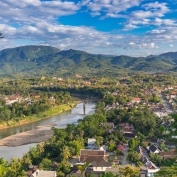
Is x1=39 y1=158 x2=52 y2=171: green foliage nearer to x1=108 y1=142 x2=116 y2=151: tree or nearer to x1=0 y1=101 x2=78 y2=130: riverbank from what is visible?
x1=108 y1=142 x2=116 y2=151: tree

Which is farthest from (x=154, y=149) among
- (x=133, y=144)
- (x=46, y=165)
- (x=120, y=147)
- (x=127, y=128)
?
(x=46, y=165)

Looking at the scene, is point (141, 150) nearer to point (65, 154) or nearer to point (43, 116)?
point (65, 154)

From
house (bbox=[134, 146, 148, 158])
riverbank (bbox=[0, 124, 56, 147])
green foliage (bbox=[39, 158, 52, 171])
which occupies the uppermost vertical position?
green foliage (bbox=[39, 158, 52, 171])

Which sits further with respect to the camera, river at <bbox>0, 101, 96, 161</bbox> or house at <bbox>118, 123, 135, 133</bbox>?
house at <bbox>118, 123, 135, 133</bbox>

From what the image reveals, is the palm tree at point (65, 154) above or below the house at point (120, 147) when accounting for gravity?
above

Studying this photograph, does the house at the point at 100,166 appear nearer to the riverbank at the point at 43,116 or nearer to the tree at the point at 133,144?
the tree at the point at 133,144

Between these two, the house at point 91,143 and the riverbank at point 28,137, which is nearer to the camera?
the house at point 91,143

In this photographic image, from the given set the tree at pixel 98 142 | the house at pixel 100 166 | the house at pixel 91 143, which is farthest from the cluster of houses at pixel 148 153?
the house at pixel 91 143

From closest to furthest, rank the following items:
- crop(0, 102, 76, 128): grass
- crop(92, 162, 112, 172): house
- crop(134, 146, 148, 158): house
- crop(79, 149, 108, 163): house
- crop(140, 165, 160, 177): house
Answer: crop(140, 165, 160, 177): house, crop(92, 162, 112, 172): house, crop(79, 149, 108, 163): house, crop(134, 146, 148, 158): house, crop(0, 102, 76, 128): grass

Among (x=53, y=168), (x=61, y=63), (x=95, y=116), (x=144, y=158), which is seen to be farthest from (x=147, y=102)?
(x=61, y=63)

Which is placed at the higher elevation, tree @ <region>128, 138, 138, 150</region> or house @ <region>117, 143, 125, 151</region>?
tree @ <region>128, 138, 138, 150</region>

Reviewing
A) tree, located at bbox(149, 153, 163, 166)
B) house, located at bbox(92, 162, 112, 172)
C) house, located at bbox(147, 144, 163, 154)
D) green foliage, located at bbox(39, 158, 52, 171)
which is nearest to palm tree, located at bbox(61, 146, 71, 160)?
green foliage, located at bbox(39, 158, 52, 171)
